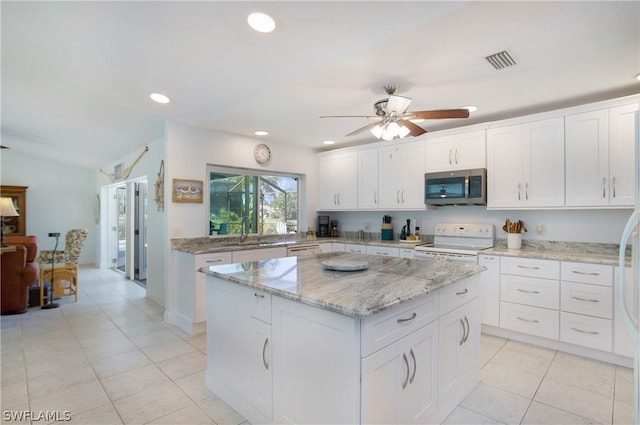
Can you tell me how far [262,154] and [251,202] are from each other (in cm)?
75

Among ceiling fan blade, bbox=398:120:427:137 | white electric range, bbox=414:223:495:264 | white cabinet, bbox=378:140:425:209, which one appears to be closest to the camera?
ceiling fan blade, bbox=398:120:427:137

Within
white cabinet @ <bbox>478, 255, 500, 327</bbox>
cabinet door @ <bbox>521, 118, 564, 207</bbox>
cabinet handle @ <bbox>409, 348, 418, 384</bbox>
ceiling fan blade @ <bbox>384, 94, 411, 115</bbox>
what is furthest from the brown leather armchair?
cabinet door @ <bbox>521, 118, 564, 207</bbox>

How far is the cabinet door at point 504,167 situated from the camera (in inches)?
133

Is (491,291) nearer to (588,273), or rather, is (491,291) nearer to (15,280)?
(588,273)

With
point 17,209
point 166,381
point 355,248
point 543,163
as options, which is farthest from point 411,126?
point 17,209

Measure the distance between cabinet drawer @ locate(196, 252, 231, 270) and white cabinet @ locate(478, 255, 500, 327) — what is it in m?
2.81

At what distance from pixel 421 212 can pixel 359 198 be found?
37.5 inches

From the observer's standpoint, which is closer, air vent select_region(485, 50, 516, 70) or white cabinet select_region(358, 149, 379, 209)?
air vent select_region(485, 50, 516, 70)

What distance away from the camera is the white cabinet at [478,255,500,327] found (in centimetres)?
327

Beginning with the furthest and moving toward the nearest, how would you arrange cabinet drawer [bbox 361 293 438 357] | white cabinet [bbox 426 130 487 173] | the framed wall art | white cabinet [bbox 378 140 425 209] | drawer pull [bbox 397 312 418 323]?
white cabinet [bbox 378 140 425 209] → the framed wall art → white cabinet [bbox 426 130 487 173] → drawer pull [bbox 397 312 418 323] → cabinet drawer [bbox 361 293 438 357]

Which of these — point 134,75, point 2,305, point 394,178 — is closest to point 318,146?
point 394,178

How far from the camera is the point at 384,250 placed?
167 inches

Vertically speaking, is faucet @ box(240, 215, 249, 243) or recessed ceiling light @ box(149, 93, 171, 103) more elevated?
recessed ceiling light @ box(149, 93, 171, 103)

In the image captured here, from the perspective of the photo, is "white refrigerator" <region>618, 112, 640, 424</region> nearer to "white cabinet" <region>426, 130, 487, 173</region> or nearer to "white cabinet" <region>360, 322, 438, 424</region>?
"white cabinet" <region>360, 322, 438, 424</region>
